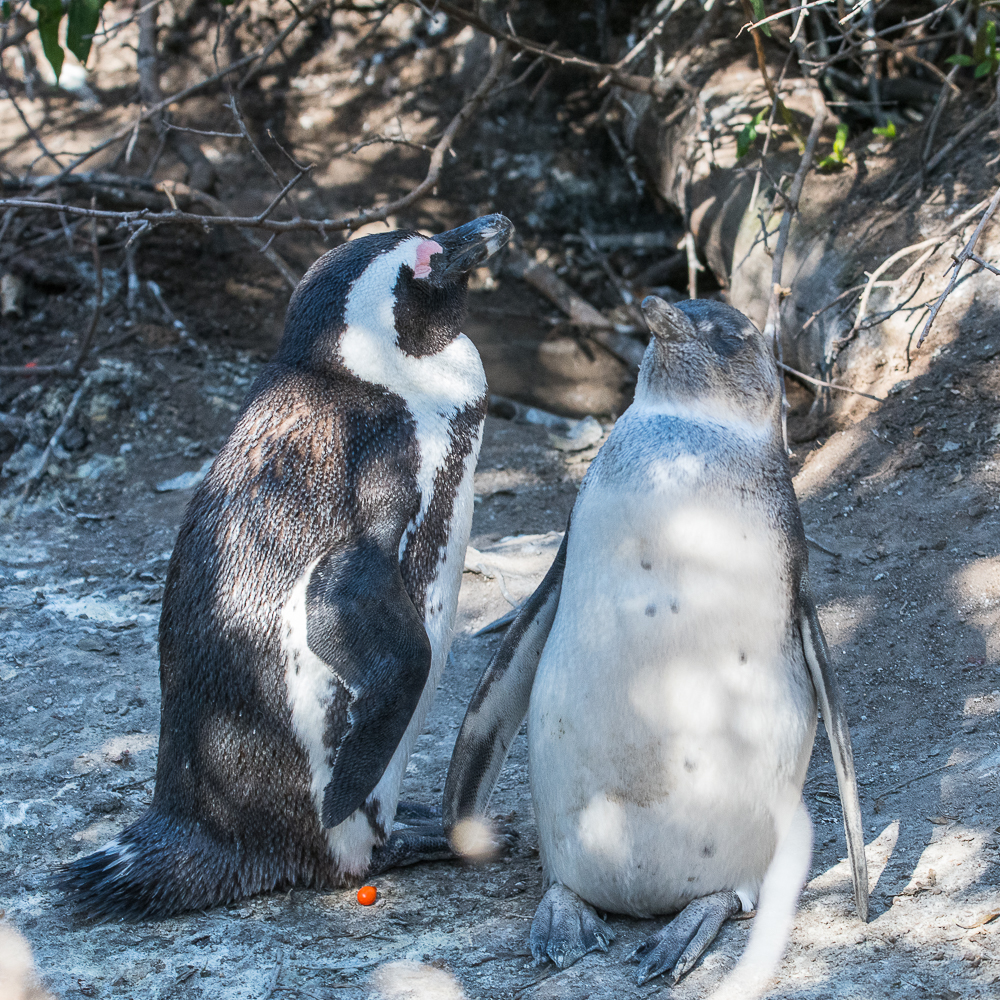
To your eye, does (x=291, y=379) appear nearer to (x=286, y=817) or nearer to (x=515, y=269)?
(x=286, y=817)

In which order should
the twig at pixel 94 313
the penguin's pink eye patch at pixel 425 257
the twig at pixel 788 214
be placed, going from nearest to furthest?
1. the penguin's pink eye patch at pixel 425 257
2. the twig at pixel 788 214
3. the twig at pixel 94 313

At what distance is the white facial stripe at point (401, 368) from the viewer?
7.65ft

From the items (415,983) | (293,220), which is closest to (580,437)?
(293,220)

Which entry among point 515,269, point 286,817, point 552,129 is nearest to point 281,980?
point 286,817

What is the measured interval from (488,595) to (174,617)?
1613 mm

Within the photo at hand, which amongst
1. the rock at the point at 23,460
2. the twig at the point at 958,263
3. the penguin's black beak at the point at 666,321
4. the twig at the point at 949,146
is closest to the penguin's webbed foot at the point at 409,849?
the penguin's black beak at the point at 666,321

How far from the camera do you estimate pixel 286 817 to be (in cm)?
219

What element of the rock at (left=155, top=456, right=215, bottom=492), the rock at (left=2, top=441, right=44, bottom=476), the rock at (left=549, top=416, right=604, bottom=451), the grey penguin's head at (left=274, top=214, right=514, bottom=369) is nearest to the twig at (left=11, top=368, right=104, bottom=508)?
the rock at (left=2, top=441, right=44, bottom=476)

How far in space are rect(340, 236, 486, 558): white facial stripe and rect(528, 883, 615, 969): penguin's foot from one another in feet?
2.60

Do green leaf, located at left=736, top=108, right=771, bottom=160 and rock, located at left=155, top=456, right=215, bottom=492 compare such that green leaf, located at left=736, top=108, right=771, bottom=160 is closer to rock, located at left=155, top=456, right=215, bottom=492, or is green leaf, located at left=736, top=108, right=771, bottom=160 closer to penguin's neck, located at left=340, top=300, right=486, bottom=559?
penguin's neck, located at left=340, top=300, right=486, bottom=559

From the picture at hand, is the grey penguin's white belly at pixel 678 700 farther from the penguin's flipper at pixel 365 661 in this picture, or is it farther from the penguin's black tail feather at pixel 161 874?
the penguin's black tail feather at pixel 161 874

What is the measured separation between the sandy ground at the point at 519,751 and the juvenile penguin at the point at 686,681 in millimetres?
111

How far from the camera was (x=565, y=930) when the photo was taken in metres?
1.93

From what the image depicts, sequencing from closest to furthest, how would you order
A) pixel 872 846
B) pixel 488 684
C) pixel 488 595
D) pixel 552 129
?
pixel 872 846 < pixel 488 684 < pixel 488 595 < pixel 552 129
